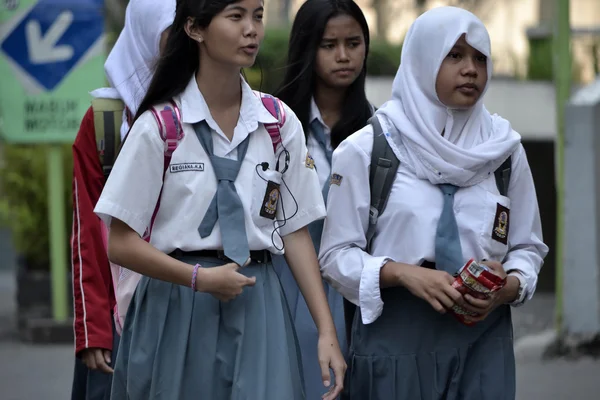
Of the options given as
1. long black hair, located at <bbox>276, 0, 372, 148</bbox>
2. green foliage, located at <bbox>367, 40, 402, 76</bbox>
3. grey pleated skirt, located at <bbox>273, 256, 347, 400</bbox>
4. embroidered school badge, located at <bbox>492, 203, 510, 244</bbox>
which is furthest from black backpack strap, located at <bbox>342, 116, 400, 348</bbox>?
green foliage, located at <bbox>367, 40, 402, 76</bbox>

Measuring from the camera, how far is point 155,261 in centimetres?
345

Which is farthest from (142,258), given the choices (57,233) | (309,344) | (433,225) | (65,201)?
(65,201)

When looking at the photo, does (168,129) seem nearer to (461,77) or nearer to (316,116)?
(461,77)

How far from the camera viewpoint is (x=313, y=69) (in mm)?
5344

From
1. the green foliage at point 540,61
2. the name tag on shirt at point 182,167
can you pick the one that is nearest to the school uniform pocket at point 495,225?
the name tag on shirt at point 182,167

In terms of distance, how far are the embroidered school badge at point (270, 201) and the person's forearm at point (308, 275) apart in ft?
0.44

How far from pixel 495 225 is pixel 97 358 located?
1400 mm

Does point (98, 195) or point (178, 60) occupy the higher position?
point (178, 60)

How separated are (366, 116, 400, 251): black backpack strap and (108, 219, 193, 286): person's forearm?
754 mm

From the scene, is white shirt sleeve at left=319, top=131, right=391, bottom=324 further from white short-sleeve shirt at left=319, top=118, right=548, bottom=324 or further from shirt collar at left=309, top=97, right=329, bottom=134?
shirt collar at left=309, top=97, right=329, bottom=134

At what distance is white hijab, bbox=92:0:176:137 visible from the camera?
174 inches

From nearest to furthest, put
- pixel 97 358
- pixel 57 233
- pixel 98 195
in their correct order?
pixel 97 358 < pixel 98 195 < pixel 57 233

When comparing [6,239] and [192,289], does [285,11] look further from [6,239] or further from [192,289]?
[192,289]

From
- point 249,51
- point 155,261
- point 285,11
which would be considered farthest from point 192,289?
point 285,11
